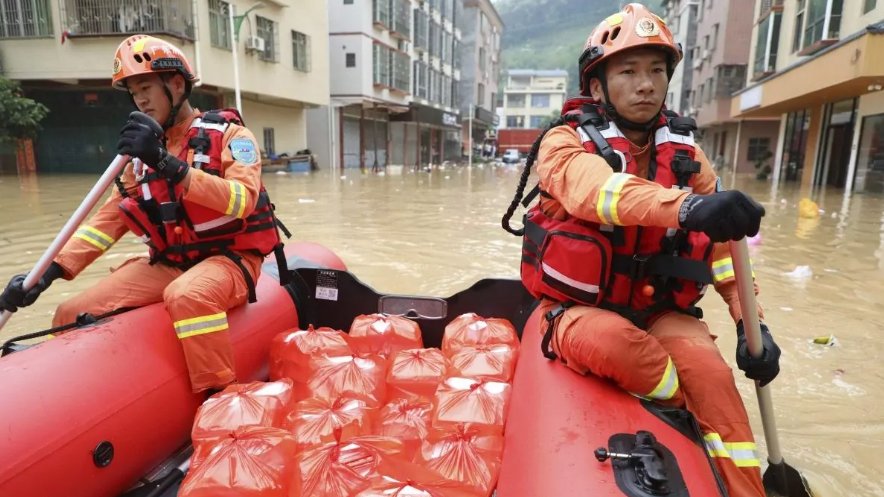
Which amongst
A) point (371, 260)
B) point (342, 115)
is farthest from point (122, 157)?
point (342, 115)

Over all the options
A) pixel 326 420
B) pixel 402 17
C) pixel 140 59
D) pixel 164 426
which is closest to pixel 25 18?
pixel 140 59

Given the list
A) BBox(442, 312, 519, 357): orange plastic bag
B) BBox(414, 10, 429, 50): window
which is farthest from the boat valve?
BBox(414, 10, 429, 50): window

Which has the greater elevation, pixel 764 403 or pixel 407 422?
pixel 764 403

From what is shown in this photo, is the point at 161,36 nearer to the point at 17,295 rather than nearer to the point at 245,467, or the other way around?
the point at 17,295

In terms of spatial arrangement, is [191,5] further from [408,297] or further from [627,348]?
[627,348]

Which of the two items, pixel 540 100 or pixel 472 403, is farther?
pixel 540 100

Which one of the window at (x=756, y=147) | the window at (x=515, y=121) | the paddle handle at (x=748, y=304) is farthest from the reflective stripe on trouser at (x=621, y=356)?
the window at (x=515, y=121)

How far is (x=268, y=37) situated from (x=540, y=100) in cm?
7788

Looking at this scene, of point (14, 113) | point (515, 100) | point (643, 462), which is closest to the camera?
point (643, 462)

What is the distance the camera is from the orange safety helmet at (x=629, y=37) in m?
2.03

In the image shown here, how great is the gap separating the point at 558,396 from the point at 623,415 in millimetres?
200

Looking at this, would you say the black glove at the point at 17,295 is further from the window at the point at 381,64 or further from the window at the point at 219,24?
the window at the point at 381,64

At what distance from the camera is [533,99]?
314 feet

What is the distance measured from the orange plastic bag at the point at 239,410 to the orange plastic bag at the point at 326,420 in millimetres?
69
